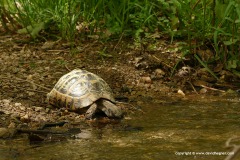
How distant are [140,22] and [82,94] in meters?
1.69

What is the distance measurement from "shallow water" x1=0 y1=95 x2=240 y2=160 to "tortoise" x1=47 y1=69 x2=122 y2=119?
0.90ft

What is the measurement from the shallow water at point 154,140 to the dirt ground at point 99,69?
0.55 metres

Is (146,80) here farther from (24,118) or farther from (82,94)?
(24,118)

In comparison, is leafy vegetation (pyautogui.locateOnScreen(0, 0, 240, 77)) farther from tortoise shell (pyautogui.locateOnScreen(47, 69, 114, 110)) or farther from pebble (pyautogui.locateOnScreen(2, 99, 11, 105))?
pebble (pyautogui.locateOnScreen(2, 99, 11, 105))

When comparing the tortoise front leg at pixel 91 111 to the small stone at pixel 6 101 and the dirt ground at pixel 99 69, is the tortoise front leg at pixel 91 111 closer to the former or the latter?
the dirt ground at pixel 99 69

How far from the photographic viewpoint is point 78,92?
3994mm

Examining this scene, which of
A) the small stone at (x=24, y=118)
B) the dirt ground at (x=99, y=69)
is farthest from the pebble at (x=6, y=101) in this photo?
the small stone at (x=24, y=118)

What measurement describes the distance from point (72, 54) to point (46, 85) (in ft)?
2.66

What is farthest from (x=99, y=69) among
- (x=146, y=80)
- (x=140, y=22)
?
(x=140, y=22)

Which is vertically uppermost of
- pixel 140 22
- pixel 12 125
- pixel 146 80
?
pixel 140 22

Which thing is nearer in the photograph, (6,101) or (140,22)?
(6,101)

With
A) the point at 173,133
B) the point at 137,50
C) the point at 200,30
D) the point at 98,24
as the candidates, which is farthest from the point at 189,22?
the point at 173,133

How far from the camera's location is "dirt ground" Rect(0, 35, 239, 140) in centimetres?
431

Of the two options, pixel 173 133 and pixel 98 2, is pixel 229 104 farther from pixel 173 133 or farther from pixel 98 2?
pixel 98 2
